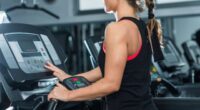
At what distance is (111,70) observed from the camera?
1.75 m

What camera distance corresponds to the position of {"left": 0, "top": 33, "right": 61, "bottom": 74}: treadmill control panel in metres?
2.04

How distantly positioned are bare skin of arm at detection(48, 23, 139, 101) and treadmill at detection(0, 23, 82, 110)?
182 millimetres

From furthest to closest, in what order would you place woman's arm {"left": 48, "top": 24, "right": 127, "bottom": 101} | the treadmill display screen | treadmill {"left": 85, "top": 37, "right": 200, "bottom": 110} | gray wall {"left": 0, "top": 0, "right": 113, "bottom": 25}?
1. gray wall {"left": 0, "top": 0, "right": 113, "bottom": 25}
2. treadmill {"left": 85, "top": 37, "right": 200, "bottom": 110}
3. the treadmill display screen
4. woman's arm {"left": 48, "top": 24, "right": 127, "bottom": 101}

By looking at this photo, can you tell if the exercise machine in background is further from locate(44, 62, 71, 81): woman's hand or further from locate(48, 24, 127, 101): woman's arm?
Result: locate(48, 24, 127, 101): woman's arm

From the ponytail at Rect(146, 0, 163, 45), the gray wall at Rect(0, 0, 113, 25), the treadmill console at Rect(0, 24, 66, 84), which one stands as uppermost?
the ponytail at Rect(146, 0, 163, 45)

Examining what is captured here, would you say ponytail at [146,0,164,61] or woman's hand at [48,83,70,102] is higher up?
ponytail at [146,0,164,61]

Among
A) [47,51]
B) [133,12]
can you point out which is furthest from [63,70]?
[133,12]

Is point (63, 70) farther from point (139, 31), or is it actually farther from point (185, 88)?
point (185, 88)

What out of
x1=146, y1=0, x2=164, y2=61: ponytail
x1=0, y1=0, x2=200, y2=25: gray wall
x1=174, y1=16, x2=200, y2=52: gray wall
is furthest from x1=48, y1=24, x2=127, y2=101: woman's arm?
x1=174, y1=16, x2=200, y2=52: gray wall

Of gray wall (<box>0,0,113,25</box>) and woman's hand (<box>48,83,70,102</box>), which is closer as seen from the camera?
woman's hand (<box>48,83,70,102</box>)

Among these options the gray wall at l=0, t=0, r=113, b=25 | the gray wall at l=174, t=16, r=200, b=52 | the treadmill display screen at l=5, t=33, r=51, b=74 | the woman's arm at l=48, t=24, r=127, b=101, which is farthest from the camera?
the gray wall at l=174, t=16, r=200, b=52

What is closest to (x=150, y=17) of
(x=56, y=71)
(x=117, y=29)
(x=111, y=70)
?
(x=117, y=29)

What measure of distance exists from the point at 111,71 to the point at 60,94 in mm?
268

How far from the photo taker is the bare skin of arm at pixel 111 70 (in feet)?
5.73
